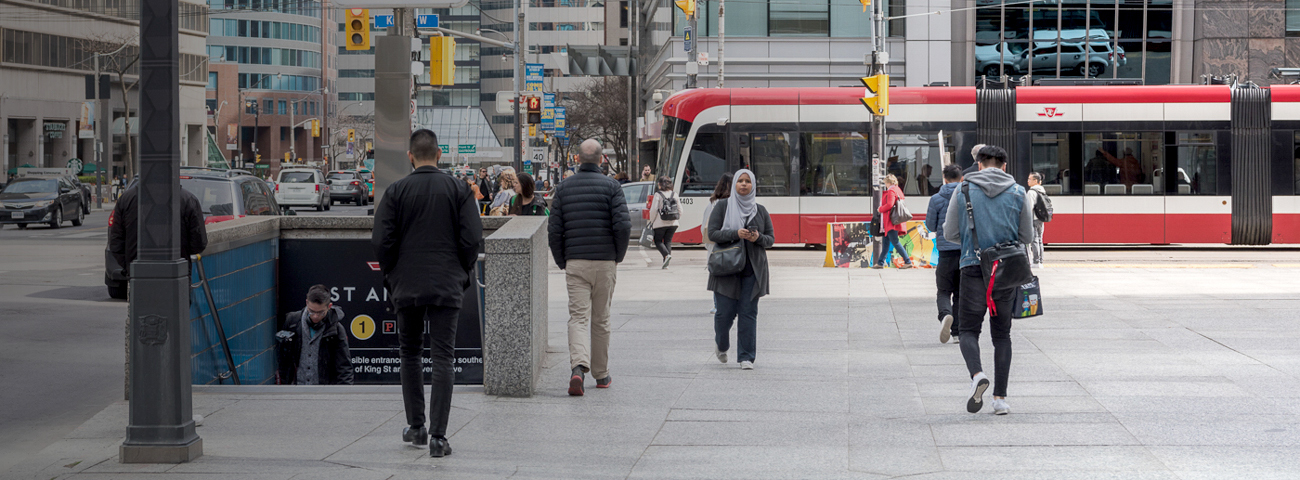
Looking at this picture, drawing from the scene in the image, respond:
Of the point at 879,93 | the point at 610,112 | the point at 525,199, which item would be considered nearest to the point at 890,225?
the point at 879,93

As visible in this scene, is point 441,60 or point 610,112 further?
point 610,112

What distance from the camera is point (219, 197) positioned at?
16.7 m

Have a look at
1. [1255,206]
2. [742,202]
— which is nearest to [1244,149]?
[1255,206]

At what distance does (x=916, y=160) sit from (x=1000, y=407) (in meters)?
17.7

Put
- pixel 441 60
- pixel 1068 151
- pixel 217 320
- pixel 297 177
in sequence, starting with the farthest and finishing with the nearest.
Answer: pixel 297 177 → pixel 1068 151 → pixel 441 60 → pixel 217 320

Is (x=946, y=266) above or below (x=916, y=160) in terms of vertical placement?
below

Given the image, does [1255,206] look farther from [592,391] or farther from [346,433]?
[346,433]

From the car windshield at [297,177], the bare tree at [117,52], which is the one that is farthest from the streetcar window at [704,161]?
the bare tree at [117,52]

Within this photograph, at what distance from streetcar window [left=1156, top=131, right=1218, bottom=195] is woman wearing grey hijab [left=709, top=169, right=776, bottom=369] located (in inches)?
679

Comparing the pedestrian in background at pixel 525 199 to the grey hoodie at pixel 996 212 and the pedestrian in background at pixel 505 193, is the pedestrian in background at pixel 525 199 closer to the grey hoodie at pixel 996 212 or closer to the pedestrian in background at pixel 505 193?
the pedestrian in background at pixel 505 193

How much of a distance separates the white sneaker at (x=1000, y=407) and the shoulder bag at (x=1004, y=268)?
544 mm

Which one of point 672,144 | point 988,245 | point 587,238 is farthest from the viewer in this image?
point 672,144

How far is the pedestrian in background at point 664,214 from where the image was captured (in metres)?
20.1

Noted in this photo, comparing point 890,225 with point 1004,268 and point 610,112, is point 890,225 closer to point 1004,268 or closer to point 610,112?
point 1004,268
